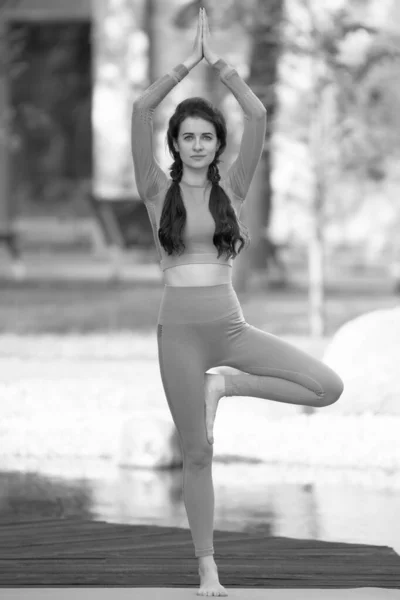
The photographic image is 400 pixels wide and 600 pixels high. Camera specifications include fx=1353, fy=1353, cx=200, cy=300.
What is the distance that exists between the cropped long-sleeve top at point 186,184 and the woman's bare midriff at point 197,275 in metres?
0.02

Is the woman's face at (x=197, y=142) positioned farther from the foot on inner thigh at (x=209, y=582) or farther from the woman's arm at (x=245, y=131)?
the foot on inner thigh at (x=209, y=582)

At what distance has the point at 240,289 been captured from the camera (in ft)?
55.1

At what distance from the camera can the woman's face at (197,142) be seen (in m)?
4.56

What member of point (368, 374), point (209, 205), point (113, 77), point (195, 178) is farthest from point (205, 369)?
point (113, 77)

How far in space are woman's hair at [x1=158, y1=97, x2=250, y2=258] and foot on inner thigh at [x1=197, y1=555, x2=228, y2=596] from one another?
41.3 inches

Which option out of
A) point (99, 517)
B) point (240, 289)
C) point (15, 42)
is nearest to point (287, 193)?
point (240, 289)

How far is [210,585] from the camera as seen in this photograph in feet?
15.1

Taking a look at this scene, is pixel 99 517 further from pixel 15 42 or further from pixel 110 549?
pixel 15 42

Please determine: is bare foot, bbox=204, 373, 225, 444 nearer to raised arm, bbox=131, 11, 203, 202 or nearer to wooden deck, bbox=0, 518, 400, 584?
raised arm, bbox=131, 11, 203, 202

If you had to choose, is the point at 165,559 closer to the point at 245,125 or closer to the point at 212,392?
the point at 212,392

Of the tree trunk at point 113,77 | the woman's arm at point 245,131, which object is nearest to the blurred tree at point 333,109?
the woman's arm at point 245,131

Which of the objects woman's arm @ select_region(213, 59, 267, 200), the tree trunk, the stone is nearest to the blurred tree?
the stone

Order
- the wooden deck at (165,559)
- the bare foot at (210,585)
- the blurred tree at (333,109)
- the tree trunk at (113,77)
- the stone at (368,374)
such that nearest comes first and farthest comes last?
the bare foot at (210,585), the wooden deck at (165,559), the stone at (368,374), the blurred tree at (333,109), the tree trunk at (113,77)

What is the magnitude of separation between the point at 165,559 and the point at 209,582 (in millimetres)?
967
